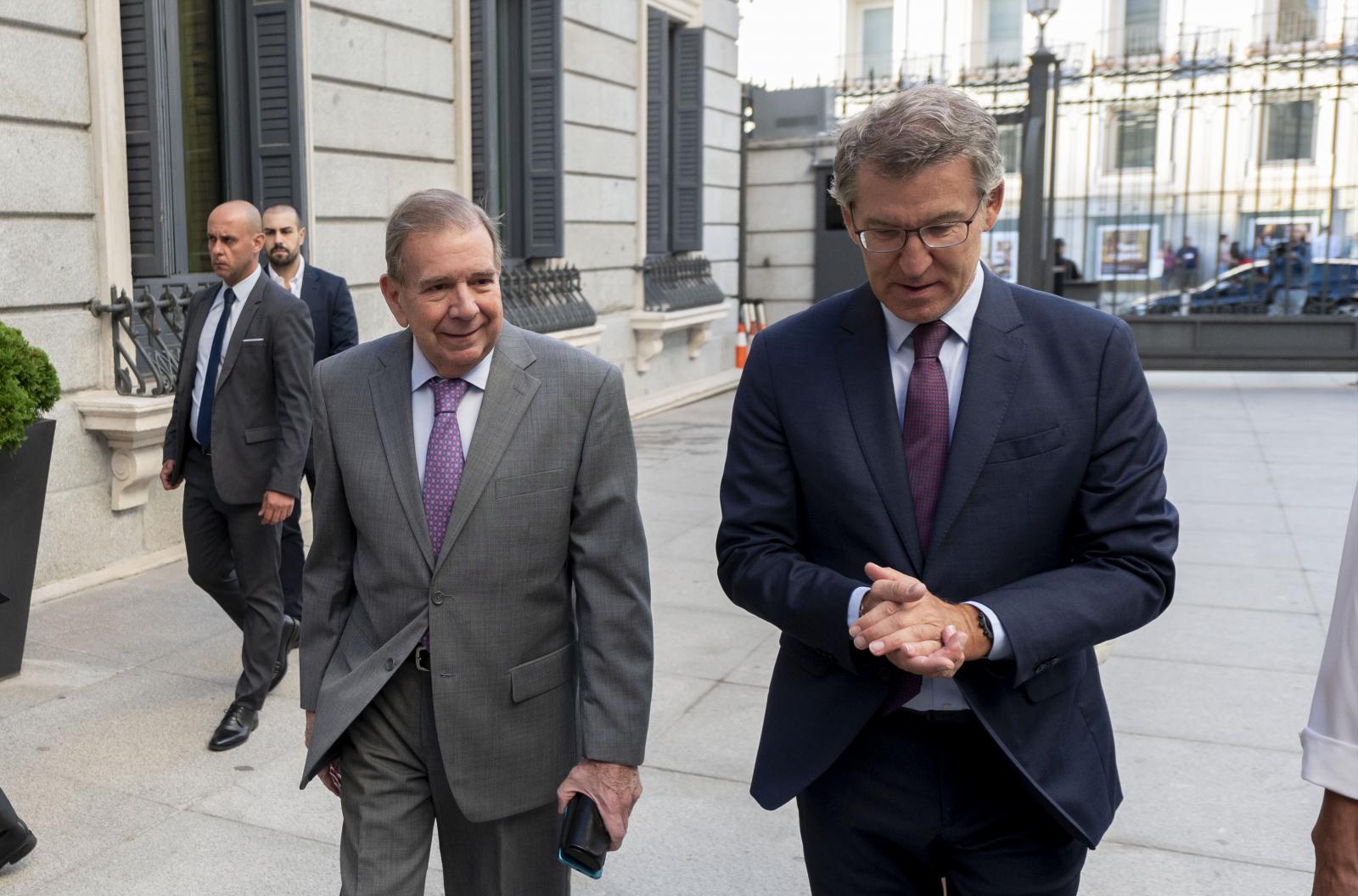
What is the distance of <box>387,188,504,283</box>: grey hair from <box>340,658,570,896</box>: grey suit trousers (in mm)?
812

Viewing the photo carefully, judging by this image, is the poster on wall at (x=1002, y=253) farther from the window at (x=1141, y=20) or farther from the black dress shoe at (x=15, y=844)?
the black dress shoe at (x=15, y=844)

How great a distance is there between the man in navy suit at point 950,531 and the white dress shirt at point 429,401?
0.62 metres

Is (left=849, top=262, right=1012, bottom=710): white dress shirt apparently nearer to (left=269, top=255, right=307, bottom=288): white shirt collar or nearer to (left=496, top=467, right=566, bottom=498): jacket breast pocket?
(left=496, top=467, right=566, bottom=498): jacket breast pocket

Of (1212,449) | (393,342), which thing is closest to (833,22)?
(1212,449)

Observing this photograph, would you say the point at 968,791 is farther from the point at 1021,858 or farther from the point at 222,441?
the point at 222,441

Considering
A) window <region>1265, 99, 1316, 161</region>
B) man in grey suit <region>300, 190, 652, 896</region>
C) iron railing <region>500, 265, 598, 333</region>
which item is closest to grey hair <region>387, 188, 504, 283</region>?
man in grey suit <region>300, 190, 652, 896</region>

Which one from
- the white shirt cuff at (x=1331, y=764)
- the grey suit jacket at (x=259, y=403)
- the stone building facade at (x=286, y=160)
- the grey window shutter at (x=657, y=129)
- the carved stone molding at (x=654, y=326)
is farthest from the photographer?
the grey window shutter at (x=657, y=129)

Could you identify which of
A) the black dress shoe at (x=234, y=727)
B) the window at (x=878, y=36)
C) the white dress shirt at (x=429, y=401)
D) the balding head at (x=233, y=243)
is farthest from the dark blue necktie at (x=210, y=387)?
the window at (x=878, y=36)

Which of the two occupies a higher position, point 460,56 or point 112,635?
point 460,56

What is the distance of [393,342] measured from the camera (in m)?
2.87

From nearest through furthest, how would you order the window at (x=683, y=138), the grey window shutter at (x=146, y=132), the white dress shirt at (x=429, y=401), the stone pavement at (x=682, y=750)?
the white dress shirt at (x=429, y=401) → the stone pavement at (x=682, y=750) → the grey window shutter at (x=146, y=132) → the window at (x=683, y=138)

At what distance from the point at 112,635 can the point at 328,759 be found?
171 inches

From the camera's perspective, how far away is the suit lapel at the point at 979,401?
2264 mm

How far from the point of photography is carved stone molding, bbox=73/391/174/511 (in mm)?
7344
